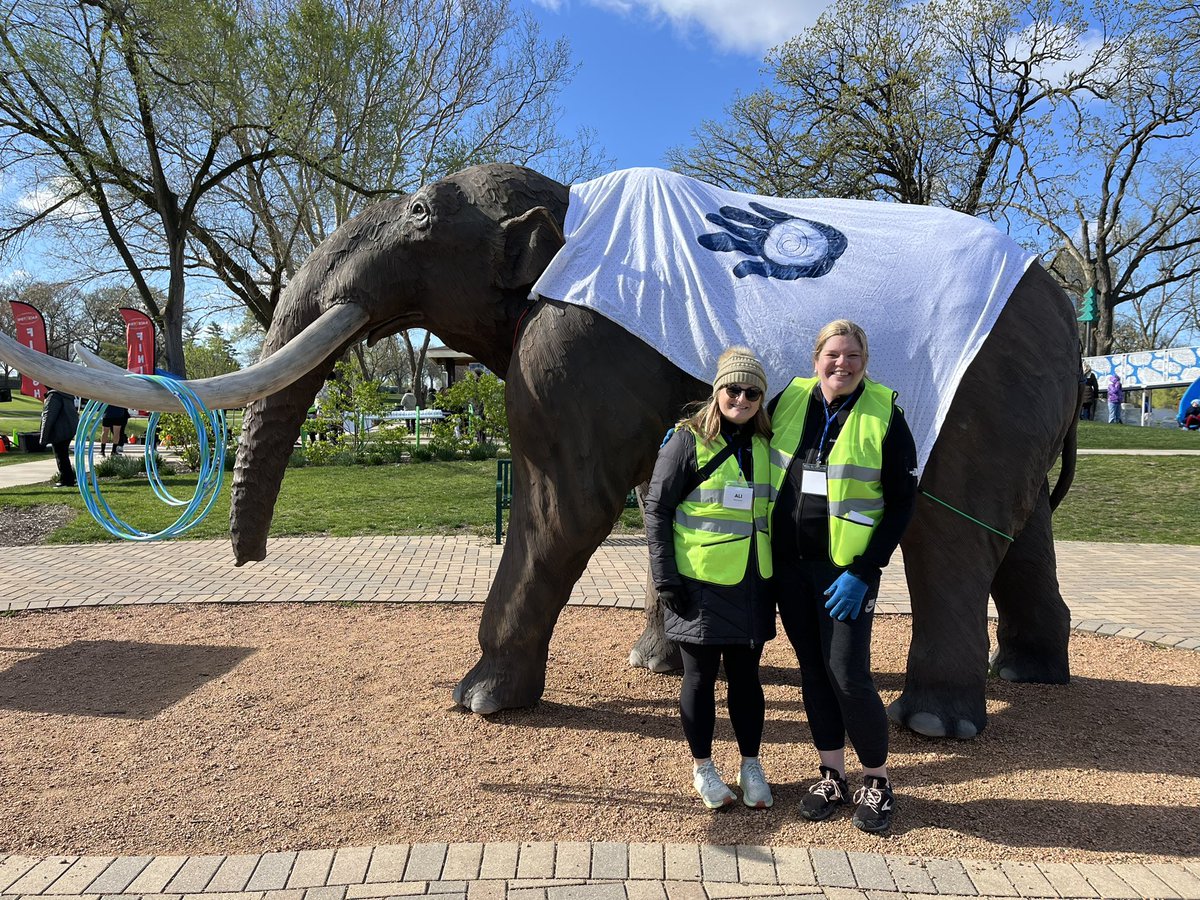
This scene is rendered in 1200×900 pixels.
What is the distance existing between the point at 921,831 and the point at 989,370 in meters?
1.67

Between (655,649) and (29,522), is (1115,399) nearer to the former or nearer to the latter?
(655,649)

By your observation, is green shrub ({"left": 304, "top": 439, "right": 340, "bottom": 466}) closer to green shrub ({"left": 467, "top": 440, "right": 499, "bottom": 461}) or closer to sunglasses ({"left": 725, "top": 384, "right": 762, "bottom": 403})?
green shrub ({"left": 467, "top": 440, "right": 499, "bottom": 461})

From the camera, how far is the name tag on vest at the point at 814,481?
2602 mm

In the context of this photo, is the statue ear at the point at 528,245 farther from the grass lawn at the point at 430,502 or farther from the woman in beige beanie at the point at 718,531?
the grass lawn at the point at 430,502

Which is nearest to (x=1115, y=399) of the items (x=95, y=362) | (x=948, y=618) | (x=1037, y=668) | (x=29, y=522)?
(x=1037, y=668)

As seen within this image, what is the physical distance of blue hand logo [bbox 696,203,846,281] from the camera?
323 cm

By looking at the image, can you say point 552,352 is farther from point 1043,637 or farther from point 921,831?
point 1043,637

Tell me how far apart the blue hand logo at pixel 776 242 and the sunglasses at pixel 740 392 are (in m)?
0.75

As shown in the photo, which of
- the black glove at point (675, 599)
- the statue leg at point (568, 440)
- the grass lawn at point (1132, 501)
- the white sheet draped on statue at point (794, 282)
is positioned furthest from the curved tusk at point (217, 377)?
the grass lawn at point (1132, 501)

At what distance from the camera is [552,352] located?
323 centimetres

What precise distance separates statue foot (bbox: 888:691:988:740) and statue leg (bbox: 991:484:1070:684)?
94 cm

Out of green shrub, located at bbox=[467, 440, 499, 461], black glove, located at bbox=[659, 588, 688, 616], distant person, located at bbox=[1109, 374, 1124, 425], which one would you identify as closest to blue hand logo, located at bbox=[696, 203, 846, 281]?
black glove, located at bbox=[659, 588, 688, 616]

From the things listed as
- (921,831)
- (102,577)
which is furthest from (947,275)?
(102,577)

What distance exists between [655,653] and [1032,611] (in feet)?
6.15
